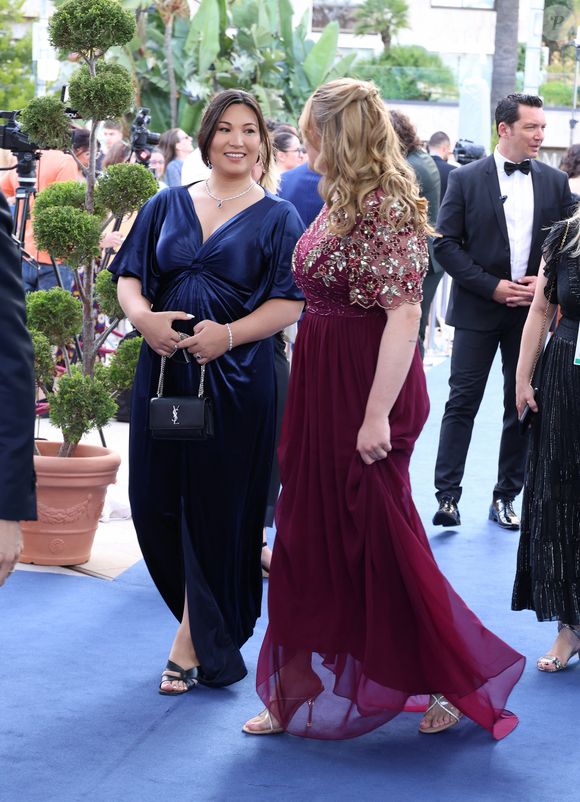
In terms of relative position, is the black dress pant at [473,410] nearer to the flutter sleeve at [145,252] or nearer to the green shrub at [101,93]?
the green shrub at [101,93]

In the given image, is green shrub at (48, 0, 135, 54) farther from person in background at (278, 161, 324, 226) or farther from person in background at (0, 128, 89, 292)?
person in background at (0, 128, 89, 292)

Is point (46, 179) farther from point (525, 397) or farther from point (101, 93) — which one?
point (525, 397)

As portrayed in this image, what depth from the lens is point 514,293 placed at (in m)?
6.59

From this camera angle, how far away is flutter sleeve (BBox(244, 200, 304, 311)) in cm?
423

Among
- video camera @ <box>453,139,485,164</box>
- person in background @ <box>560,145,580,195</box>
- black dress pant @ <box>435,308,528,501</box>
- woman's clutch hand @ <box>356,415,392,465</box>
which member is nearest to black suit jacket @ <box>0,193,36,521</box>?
woman's clutch hand @ <box>356,415,392,465</box>

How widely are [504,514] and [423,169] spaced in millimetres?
2828

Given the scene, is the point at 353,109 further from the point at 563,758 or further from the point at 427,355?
the point at 427,355

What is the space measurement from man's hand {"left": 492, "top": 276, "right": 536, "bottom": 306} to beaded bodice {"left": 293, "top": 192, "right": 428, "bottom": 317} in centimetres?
293

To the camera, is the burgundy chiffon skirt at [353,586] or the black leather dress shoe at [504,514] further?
the black leather dress shoe at [504,514]

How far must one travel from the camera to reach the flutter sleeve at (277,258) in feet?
13.9

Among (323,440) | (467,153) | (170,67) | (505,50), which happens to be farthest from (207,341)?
(505,50)

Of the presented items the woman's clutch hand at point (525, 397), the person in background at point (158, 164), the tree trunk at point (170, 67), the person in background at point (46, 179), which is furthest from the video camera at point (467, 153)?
the tree trunk at point (170, 67)

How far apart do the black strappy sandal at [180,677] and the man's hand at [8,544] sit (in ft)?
6.83

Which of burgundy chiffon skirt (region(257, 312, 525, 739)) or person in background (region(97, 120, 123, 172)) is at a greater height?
person in background (region(97, 120, 123, 172))
